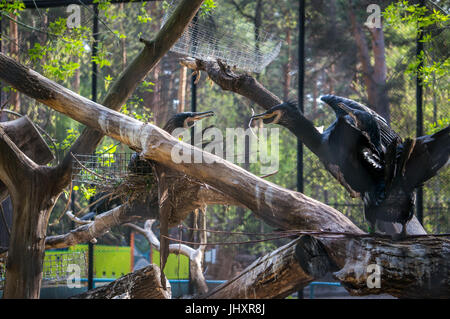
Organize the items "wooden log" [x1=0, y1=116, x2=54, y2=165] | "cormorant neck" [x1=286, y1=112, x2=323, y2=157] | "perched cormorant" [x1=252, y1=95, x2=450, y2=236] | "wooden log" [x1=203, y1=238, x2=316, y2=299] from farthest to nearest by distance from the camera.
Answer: "wooden log" [x1=0, y1=116, x2=54, y2=165], "cormorant neck" [x1=286, y1=112, x2=323, y2=157], "wooden log" [x1=203, y1=238, x2=316, y2=299], "perched cormorant" [x1=252, y1=95, x2=450, y2=236]

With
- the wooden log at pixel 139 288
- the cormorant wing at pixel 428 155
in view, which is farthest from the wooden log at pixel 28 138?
the cormorant wing at pixel 428 155

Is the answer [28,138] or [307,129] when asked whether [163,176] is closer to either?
[307,129]

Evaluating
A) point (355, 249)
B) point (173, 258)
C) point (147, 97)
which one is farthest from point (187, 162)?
point (147, 97)

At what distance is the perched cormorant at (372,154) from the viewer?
64.4 inches

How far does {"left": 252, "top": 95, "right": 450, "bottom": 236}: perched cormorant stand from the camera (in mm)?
1636

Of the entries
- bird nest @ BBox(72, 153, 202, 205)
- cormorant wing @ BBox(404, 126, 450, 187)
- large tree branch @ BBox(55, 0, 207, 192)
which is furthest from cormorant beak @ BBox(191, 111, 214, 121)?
cormorant wing @ BBox(404, 126, 450, 187)

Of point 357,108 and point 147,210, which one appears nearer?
point 357,108

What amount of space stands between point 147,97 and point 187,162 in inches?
223

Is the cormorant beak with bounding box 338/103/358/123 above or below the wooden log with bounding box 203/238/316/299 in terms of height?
above

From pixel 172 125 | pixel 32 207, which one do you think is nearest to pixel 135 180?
pixel 172 125

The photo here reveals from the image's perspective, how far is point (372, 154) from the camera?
6.35ft

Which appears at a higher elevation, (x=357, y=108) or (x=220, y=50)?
(x=220, y=50)

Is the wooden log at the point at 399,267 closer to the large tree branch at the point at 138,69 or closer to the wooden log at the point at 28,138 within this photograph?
the large tree branch at the point at 138,69

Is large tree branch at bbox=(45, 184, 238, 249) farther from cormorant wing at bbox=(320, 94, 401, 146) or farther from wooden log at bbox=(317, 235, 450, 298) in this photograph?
wooden log at bbox=(317, 235, 450, 298)
